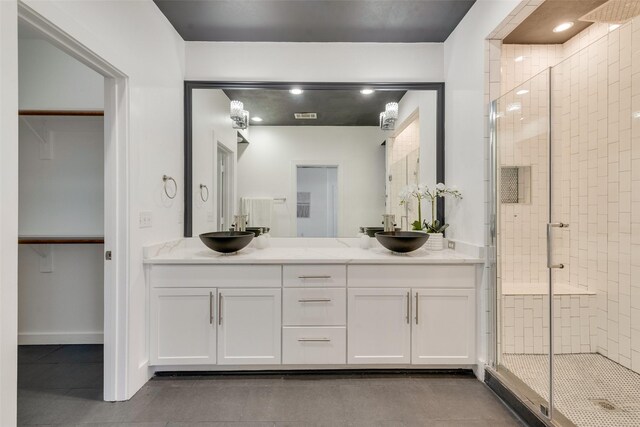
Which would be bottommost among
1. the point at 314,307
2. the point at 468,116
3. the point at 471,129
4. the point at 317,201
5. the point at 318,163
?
the point at 314,307

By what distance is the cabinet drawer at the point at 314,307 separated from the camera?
2131 millimetres

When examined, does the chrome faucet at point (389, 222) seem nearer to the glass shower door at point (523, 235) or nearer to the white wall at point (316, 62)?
the glass shower door at point (523, 235)

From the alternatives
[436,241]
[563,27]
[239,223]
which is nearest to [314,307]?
[239,223]

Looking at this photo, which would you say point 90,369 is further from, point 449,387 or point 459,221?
point 459,221

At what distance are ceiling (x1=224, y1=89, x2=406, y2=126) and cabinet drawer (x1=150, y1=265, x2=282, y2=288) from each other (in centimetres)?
135

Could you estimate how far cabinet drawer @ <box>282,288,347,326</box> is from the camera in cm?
213

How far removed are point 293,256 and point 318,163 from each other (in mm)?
951

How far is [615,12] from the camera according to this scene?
1.98m

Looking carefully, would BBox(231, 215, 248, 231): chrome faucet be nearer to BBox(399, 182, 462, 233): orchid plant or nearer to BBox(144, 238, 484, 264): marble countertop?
BBox(144, 238, 484, 264): marble countertop

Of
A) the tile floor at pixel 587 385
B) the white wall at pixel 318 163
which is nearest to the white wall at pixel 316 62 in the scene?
the white wall at pixel 318 163

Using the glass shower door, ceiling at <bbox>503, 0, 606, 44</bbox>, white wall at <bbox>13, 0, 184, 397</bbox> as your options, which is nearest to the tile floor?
the glass shower door

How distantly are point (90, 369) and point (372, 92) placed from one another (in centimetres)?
311
